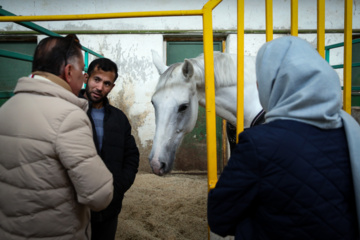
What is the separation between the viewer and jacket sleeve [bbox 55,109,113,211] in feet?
2.38

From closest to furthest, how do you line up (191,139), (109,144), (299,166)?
1. (299,166)
2. (109,144)
3. (191,139)

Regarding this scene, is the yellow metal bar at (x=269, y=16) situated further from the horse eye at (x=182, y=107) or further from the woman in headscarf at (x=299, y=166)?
Result: the horse eye at (x=182, y=107)

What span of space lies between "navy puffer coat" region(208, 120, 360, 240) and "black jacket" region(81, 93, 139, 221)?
34.4 inches

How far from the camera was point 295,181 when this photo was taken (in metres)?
0.60

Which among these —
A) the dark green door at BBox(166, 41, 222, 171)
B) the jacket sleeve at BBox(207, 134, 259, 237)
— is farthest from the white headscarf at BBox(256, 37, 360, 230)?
the dark green door at BBox(166, 41, 222, 171)

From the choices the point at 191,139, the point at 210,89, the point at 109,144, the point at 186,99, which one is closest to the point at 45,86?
the point at 109,144

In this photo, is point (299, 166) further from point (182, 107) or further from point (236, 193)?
point (182, 107)

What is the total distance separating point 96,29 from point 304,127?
4333 mm

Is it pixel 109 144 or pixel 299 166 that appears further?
pixel 109 144

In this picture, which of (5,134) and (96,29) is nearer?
(5,134)

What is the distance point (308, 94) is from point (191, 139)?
144 inches

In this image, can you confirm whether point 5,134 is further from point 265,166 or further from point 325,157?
point 325,157

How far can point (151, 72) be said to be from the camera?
4.11m

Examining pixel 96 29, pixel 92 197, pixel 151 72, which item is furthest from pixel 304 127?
pixel 96 29
